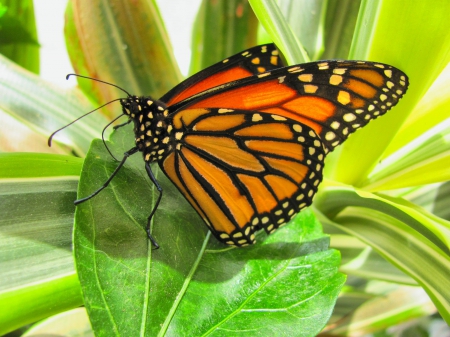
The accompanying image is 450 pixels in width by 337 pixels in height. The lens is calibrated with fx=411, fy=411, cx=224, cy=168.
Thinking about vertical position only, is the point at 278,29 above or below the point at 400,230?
above

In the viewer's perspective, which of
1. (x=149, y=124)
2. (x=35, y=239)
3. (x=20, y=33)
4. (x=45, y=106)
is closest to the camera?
(x=35, y=239)

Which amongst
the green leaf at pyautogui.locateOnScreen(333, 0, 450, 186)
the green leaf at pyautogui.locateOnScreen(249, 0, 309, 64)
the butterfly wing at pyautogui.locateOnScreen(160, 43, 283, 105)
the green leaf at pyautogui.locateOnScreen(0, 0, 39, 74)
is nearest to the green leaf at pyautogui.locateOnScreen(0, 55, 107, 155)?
the green leaf at pyautogui.locateOnScreen(0, 0, 39, 74)

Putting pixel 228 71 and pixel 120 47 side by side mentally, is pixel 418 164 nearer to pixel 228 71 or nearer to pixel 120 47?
pixel 228 71

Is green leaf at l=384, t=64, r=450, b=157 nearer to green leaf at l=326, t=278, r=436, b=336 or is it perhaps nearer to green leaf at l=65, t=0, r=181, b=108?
green leaf at l=326, t=278, r=436, b=336

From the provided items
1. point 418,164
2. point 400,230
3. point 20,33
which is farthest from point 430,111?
point 20,33

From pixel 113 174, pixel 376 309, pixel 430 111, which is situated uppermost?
pixel 430 111

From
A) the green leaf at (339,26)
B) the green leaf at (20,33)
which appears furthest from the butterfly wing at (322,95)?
the green leaf at (20,33)

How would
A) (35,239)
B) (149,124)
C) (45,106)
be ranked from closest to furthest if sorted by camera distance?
(35,239)
(149,124)
(45,106)

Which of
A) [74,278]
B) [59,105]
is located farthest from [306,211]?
[59,105]
